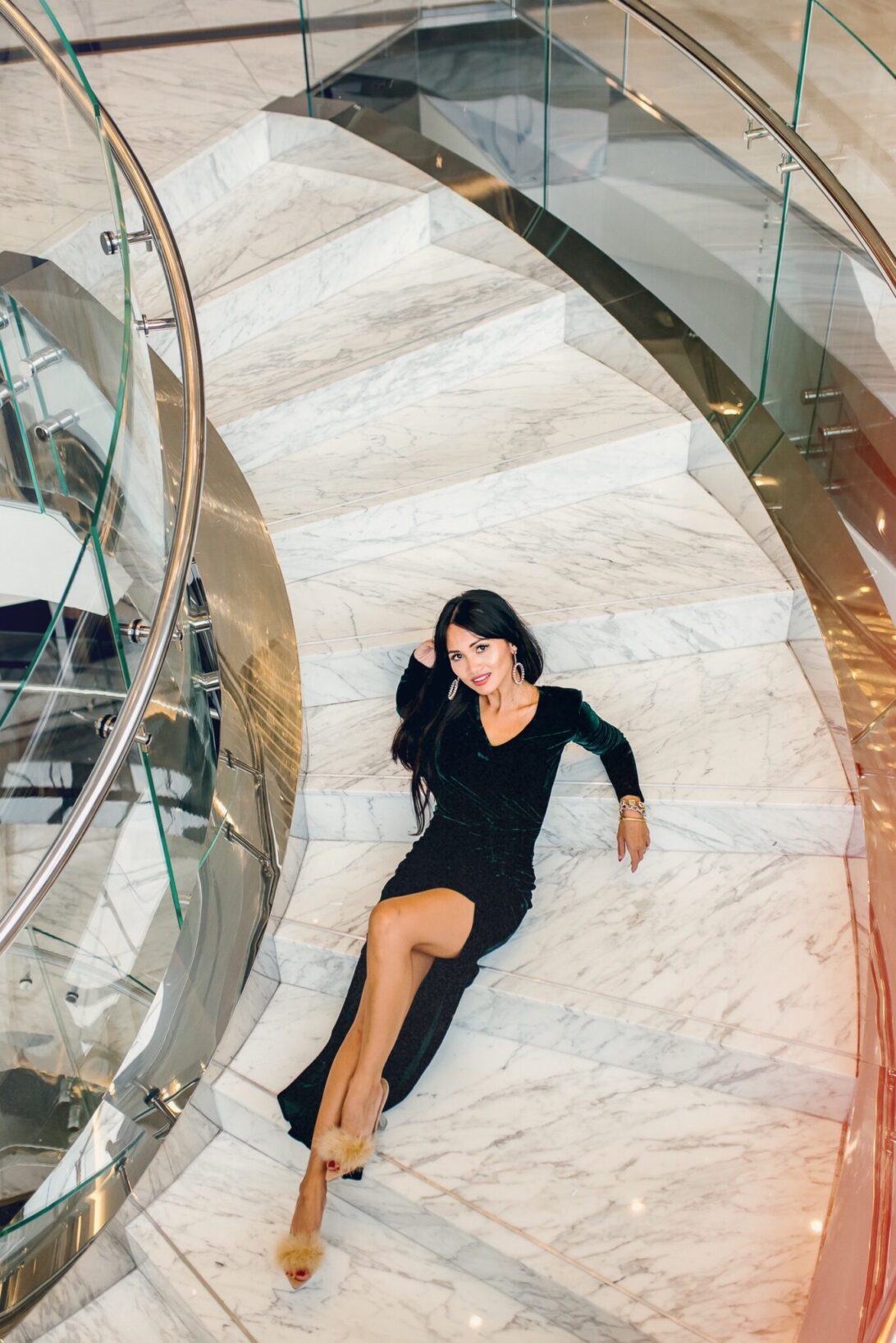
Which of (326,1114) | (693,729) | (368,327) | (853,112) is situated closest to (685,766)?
(693,729)

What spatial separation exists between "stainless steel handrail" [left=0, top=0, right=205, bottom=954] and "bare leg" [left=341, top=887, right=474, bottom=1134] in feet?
2.54

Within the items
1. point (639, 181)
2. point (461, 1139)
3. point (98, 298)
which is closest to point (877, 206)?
point (639, 181)

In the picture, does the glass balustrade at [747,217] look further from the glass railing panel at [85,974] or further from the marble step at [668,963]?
the glass railing panel at [85,974]

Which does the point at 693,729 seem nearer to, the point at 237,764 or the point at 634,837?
the point at 634,837

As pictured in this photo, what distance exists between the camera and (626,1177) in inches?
102

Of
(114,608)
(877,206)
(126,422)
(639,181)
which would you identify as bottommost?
(114,608)

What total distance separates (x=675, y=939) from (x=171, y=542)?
1.55 meters

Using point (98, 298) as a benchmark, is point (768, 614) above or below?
below

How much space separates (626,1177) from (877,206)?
9.17ft

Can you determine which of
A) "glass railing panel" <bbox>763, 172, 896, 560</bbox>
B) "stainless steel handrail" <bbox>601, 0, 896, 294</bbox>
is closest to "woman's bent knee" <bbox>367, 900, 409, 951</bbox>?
"glass railing panel" <bbox>763, 172, 896, 560</bbox>

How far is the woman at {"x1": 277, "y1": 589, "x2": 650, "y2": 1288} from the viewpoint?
269cm

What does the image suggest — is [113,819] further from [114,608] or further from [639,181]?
[639,181]

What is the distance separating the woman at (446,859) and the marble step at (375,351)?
1278mm

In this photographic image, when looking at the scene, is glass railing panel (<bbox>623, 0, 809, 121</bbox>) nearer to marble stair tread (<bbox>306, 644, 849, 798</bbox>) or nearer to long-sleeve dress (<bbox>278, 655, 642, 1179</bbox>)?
marble stair tread (<bbox>306, 644, 849, 798</bbox>)
